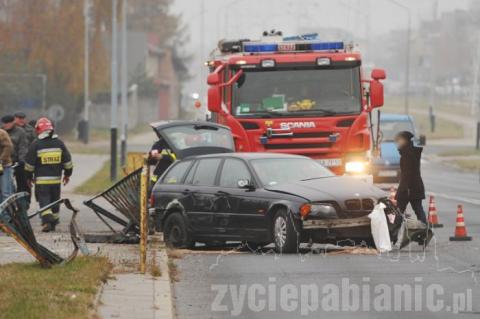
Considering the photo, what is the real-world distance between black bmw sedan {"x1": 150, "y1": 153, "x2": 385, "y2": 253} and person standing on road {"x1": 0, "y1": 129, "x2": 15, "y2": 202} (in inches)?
129

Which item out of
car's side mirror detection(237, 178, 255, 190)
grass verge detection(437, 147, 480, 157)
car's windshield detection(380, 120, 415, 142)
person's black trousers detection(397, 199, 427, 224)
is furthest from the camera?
grass verge detection(437, 147, 480, 157)

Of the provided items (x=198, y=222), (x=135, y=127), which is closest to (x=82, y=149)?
Answer: (x=135, y=127)

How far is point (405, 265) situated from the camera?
1542cm

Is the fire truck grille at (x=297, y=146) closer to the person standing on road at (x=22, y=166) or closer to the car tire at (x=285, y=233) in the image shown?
the person standing on road at (x=22, y=166)

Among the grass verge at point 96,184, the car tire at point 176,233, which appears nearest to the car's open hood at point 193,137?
the car tire at point 176,233

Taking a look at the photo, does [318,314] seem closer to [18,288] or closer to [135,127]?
[18,288]

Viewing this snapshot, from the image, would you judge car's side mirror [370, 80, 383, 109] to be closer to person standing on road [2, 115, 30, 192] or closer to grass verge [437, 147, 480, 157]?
person standing on road [2, 115, 30, 192]

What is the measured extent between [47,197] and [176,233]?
3.31m

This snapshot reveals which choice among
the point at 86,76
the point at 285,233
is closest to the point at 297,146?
the point at 285,233

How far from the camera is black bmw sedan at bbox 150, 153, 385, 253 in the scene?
16812 millimetres

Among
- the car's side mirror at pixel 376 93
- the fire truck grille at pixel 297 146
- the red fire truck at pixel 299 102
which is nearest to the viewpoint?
the car's side mirror at pixel 376 93

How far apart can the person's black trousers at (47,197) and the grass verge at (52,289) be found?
5.71m

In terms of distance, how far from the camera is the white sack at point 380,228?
1681 cm

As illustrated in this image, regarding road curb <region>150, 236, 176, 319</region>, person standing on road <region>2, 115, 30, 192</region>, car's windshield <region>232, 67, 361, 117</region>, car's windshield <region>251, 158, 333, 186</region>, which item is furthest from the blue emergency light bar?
road curb <region>150, 236, 176, 319</region>
